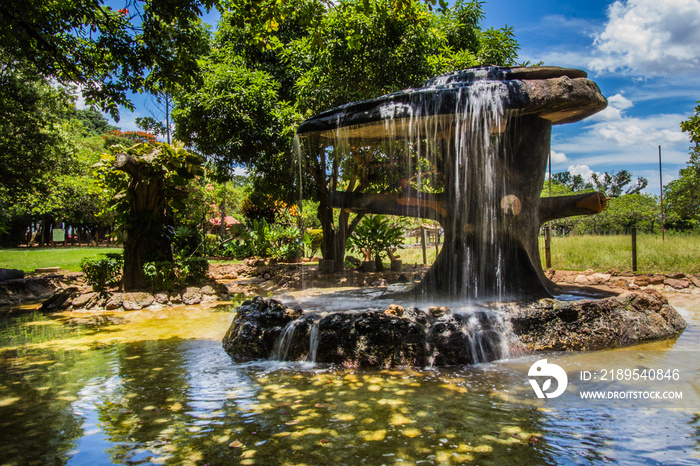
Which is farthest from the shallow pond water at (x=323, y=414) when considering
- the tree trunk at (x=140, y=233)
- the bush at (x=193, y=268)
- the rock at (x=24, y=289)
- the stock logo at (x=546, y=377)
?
the rock at (x=24, y=289)

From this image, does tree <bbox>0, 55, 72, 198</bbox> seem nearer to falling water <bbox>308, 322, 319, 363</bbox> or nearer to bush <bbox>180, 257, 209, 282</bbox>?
bush <bbox>180, 257, 209, 282</bbox>

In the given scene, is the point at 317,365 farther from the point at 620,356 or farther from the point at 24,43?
the point at 24,43

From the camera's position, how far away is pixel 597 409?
11.2 feet

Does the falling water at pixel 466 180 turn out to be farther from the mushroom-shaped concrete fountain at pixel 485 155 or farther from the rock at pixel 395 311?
the rock at pixel 395 311

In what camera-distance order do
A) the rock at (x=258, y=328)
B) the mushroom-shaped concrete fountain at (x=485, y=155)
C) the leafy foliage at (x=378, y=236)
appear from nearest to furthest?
the rock at (x=258, y=328) < the mushroom-shaped concrete fountain at (x=485, y=155) < the leafy foliage at (x=378, y=236)

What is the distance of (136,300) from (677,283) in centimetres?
1268

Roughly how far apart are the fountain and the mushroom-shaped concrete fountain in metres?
0.02

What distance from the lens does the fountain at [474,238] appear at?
16.3 feet

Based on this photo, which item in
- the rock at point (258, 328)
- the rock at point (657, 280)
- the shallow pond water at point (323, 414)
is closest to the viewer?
the shallow pond water at point (323, 414)

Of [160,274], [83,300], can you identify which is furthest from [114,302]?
[160,274]

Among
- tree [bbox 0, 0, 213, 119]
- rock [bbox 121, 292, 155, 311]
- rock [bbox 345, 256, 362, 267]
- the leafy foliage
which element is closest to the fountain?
tree [bbox 0, 0, 213, 119]

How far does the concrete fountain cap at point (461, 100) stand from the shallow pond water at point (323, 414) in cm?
347

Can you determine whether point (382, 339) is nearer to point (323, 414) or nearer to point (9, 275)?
point (323, 414)

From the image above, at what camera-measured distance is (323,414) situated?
11.1 ft
